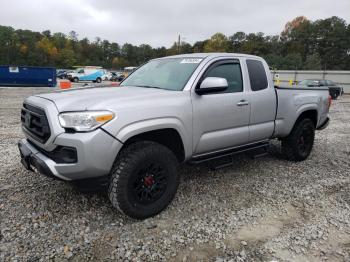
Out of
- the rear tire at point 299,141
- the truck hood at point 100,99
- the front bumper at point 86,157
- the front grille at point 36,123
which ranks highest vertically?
the truck hood at point 100,99

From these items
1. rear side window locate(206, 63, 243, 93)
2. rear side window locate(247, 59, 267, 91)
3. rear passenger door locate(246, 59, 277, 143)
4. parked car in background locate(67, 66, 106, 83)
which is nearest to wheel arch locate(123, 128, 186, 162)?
rear side window locate(206, 63, 243, 93)

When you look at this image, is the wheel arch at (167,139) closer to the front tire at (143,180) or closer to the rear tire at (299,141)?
the front tire at (143,180)

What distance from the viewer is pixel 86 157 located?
9.04 ft

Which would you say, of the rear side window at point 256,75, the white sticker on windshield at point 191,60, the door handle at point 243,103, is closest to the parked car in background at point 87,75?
the rear side window at point 256,75

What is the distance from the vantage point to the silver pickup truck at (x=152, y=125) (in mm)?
2838

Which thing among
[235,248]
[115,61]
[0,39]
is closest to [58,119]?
[235,248]

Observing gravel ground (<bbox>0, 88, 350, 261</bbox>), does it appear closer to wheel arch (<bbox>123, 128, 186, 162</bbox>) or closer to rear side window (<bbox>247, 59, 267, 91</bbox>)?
wheel arch (<bbox>123, 128, 186, 162</bbox>)

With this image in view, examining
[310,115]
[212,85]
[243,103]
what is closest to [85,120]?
[212,85]

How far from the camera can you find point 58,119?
289 centimetres

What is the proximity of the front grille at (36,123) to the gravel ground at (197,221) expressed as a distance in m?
0.89

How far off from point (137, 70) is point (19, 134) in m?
3.95

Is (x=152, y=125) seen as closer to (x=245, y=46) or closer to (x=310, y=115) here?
(x=310, y=115)

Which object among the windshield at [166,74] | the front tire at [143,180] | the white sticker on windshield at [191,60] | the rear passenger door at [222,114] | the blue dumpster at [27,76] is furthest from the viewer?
the blue dumpster at [27,76]

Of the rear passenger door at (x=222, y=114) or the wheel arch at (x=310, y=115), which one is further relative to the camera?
the wheel arch at (x=310, y=115)
